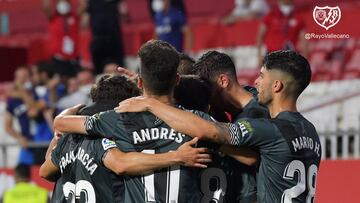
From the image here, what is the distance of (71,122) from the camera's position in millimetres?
5926

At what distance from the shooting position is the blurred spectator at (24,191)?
1131 cm

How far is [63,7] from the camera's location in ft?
53.6

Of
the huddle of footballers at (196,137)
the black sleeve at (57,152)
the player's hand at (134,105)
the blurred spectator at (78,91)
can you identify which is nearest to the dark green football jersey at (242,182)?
the huddle of footballers at (196,137)

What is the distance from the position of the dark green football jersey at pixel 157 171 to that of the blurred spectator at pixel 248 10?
10.4 m

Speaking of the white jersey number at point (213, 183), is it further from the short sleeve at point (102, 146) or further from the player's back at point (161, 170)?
the short sleeve at point (102, 146)

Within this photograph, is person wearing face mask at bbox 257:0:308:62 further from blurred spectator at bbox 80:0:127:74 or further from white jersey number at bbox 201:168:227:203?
white jersey number at bbox 201:168:227:203

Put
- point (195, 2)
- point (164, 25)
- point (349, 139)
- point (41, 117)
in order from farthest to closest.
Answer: point (195, 2) → point (164, 25) → point (41, 117) → point (349, 139)

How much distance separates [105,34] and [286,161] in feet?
31.9

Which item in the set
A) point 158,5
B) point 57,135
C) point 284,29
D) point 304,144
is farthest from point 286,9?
point 304,144

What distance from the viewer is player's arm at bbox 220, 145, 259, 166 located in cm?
554

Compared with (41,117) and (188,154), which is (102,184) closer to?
(188,154)

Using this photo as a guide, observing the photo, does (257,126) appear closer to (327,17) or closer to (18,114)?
(327,17)

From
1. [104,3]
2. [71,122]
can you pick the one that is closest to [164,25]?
[104,3]

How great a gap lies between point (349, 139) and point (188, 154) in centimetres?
558
